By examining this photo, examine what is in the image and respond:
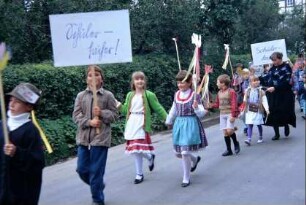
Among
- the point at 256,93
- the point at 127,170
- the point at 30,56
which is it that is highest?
the point at 30,56

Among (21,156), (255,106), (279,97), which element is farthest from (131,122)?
(279,97)

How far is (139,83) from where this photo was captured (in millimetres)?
7707

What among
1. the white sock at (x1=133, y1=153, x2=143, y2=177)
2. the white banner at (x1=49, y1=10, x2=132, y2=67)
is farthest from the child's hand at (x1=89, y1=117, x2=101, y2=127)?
the white sock at (x1=133, y1=153, x2=143, y2=177)

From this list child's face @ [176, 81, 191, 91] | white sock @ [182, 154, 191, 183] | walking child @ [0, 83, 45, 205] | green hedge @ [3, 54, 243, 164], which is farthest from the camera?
green hedge @ [3, 54, 243, 164]

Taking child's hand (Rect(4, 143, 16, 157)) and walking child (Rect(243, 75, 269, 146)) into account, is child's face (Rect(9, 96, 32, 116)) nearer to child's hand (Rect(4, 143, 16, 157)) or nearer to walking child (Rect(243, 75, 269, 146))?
child's hand (Rect(4, 143, 16, 157))

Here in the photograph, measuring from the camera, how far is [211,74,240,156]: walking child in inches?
376

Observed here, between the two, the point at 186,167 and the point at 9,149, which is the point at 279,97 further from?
the point at 9,149

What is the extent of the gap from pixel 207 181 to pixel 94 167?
205cm

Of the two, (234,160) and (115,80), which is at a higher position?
(115,80)

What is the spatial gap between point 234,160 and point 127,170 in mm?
1828

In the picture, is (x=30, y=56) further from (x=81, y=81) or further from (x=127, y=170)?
(x=127, y=170)

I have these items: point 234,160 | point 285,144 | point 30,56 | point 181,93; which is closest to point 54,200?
point 181,93

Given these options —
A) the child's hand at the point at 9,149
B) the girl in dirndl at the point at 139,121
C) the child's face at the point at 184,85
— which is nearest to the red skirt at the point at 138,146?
the girl in dirndl at the point at 139,121

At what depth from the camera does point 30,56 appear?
1579 cm
